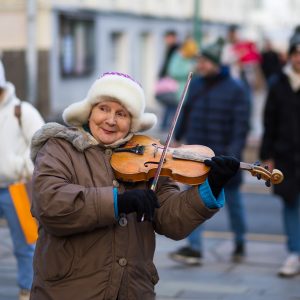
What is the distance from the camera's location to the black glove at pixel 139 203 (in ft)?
11.6

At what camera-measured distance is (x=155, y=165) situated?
149 inches

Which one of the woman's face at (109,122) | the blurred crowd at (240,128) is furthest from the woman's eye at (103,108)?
the blurred crowd at (240,128)

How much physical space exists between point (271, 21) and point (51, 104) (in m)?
21.5

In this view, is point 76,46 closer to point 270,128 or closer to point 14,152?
point 270,128

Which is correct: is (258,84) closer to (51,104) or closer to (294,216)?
(51,104)

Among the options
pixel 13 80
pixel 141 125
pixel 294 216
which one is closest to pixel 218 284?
pixel 294 216

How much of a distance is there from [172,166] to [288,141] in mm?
3710

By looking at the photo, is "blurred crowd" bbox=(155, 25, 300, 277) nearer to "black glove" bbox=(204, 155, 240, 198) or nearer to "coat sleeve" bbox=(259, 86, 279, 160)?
"coat sleeve" bbox=(259, 86, 279, 160)

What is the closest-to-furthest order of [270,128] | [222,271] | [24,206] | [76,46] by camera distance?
[24,206] → [270,128] → [222,271] → [76,46]

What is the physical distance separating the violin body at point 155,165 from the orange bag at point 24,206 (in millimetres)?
2252

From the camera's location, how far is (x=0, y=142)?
613cm

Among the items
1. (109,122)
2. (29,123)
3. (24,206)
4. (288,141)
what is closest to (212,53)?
(288,141)

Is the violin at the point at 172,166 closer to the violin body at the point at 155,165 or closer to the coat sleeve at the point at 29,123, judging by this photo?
the violin body at the point at 155,165

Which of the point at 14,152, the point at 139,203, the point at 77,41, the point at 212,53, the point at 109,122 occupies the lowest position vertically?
the point at 77,41
